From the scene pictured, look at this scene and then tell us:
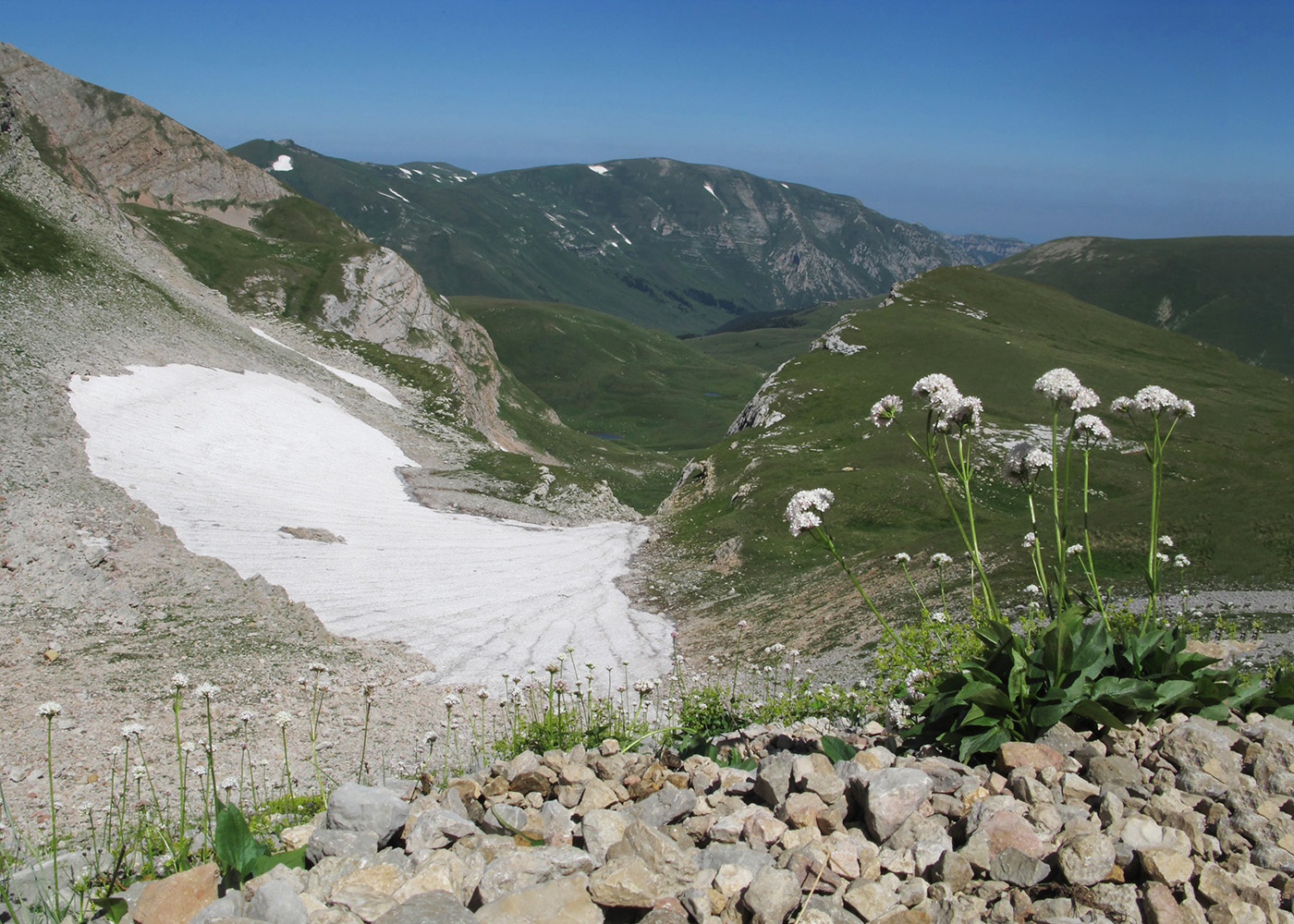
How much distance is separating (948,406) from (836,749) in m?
3.86

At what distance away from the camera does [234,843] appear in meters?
6.55

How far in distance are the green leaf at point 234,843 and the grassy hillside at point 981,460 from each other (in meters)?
22.1

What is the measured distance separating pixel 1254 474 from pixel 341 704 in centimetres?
6537

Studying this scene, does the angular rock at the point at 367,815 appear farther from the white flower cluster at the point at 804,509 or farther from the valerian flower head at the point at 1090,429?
the valerian flower head at the point at 1090,429

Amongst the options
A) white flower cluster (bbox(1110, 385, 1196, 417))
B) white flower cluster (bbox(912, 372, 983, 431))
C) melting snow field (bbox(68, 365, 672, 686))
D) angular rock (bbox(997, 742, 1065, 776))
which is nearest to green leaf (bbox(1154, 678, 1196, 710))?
angular rock (bbox(997, 742, 1065, 776))

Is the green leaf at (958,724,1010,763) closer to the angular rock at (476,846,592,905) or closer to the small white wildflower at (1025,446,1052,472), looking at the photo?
the small white wildflower at (1025,446,1052,472)

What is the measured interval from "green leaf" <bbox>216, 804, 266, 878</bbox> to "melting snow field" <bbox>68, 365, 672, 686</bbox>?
18733 millimetres

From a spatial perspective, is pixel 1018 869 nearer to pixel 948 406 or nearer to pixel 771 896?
pixel 771 896

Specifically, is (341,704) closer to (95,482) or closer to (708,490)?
(95,482)

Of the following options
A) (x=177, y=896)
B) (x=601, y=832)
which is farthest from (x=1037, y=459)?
(x=177, y=896)

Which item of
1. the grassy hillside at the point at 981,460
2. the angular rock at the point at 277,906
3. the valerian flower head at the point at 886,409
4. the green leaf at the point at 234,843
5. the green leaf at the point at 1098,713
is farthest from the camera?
the grassy hillside at the point at 981,460

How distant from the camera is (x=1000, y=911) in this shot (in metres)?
5.55

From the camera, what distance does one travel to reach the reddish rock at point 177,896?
20.0 ft

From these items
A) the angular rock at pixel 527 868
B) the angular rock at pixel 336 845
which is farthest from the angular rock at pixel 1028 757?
the angular rock at pixel 336 845
